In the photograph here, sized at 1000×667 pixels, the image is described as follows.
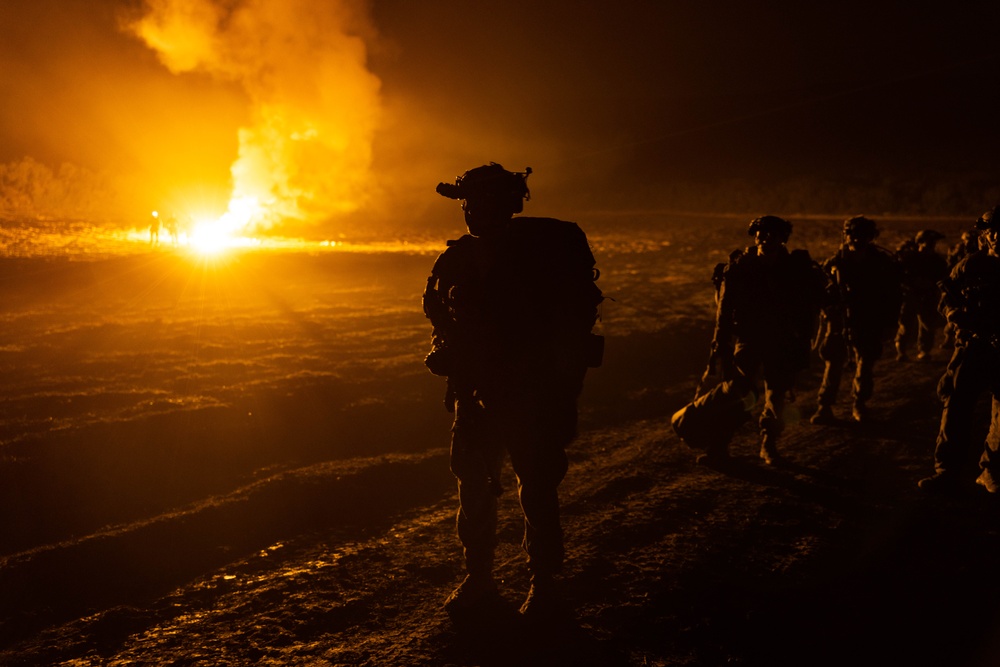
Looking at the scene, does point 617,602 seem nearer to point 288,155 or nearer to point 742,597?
point 742,597

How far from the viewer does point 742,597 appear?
3502 millimetres

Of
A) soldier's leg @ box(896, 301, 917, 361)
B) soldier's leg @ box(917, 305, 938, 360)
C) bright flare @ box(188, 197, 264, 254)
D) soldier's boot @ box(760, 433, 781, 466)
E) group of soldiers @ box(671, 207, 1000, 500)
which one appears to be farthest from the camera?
bright flare @ box(188, 197, 264, 254)

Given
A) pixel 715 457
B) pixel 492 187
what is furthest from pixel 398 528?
pixel 715 457

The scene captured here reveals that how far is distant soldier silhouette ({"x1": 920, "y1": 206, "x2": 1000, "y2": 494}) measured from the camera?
16.1 ft

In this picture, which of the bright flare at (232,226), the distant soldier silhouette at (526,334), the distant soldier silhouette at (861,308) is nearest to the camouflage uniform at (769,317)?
the distant soldier silhouette at (861,308)

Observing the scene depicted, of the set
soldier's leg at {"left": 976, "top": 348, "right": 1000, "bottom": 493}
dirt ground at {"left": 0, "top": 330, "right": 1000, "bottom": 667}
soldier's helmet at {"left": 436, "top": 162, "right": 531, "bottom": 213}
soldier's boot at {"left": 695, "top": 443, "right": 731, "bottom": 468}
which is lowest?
dirt ground at {"left": 0, "top": 330, "right": 1000, "bottom": 667}

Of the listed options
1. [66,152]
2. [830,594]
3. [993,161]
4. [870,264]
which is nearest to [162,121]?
[66,152]

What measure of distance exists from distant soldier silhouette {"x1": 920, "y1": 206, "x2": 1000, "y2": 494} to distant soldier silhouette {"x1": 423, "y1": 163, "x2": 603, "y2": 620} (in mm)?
3213

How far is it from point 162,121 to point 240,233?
1484 centimetres

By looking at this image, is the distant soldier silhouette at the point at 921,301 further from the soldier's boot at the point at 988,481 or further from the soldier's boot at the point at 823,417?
the soldier's boot at the point at 988,481

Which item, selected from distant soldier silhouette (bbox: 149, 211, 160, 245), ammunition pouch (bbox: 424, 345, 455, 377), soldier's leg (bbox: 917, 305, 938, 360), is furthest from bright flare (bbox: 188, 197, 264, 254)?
ammunition pouch (bbox: 424, 345, 455, 377)

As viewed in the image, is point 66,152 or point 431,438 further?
point 66,152

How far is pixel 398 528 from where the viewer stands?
468 centimetres

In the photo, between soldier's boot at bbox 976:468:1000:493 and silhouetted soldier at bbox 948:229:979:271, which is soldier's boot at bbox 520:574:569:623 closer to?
soldier's boot at bbox 976:468:1000:493
